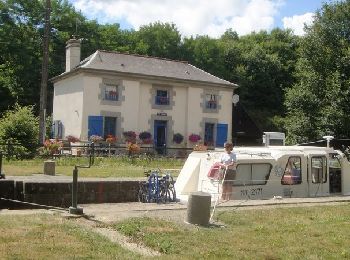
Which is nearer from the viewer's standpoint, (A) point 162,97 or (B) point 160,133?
(A) point 162,97


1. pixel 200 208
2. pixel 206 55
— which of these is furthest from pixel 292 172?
pixel 206 55

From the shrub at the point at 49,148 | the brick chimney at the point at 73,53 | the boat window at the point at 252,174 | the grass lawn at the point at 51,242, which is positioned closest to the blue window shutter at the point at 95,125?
the brick chimney at the point at 73,53

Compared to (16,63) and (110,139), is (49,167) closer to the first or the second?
(110,139)

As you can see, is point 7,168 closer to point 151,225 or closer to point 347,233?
point 151,225

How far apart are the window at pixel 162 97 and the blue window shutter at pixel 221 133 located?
4.41 metres

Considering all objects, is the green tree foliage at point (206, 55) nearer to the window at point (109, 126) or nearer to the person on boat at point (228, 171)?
the window at point (109, 126)

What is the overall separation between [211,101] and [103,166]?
15186mm

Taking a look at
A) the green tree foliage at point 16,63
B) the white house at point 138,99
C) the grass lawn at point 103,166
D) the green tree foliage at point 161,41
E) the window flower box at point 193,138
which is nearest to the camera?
the grass lawn at point 103,166

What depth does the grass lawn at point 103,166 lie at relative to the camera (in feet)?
64.8

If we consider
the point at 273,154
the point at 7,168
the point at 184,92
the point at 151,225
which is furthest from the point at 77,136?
the point at 151,225

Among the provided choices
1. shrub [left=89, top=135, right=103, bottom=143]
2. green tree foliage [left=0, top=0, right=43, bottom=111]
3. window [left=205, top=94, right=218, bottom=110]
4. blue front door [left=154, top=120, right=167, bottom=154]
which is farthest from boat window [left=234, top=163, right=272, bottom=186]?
green tree foliage [left=0, top=0, right=43, bottom=111]

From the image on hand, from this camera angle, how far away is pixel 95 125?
32.4m

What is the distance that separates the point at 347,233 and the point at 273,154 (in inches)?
265

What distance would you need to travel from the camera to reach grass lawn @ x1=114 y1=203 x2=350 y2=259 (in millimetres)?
8500
